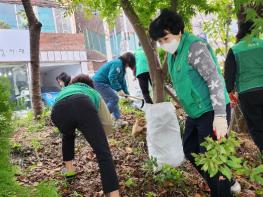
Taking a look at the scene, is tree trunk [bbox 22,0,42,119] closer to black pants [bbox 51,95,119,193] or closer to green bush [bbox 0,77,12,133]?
black pants [bbox 51,95,119,193]

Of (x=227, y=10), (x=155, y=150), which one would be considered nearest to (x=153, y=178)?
(x=155, y=150)

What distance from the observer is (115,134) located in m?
6.12

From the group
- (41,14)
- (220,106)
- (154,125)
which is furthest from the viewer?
(41,14)

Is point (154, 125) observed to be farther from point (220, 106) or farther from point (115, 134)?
point (115, 134)

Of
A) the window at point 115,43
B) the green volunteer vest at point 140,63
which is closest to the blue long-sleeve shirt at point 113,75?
the green volunteer vest at point 140,63

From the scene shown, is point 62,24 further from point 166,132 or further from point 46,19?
point 166,132

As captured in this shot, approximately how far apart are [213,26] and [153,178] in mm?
3328

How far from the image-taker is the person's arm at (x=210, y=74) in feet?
9.47

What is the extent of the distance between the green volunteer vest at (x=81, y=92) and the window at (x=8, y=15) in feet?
44.2

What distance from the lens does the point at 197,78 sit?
3.06m

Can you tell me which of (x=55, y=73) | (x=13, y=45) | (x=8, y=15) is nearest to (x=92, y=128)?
(x=13, y=45)

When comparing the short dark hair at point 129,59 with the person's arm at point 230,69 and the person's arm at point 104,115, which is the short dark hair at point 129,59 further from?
the person's arm at point 230,69

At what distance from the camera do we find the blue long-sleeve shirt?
595 cm

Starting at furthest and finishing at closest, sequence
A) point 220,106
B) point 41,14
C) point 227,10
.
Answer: point 41,14 < point 227,10 < point 220,106
